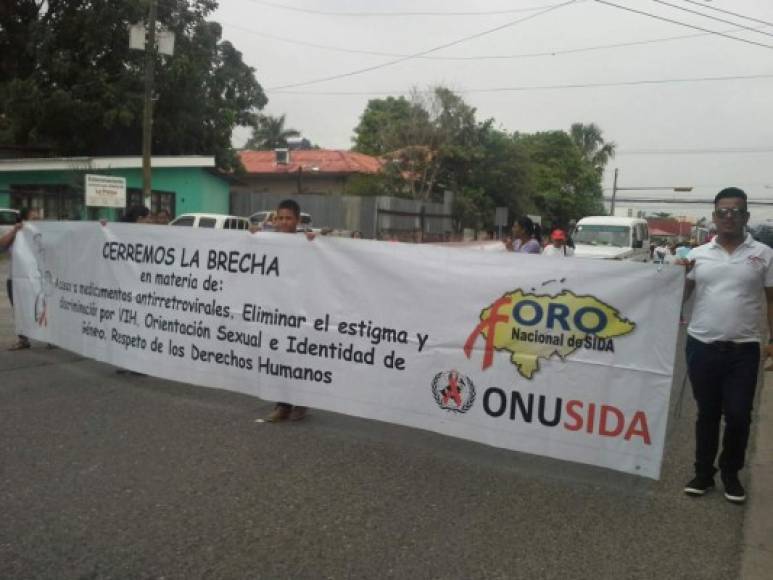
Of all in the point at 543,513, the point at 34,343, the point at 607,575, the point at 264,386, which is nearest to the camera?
the point at 607,575

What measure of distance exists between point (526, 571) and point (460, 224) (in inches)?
1490

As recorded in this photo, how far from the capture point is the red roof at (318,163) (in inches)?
1658

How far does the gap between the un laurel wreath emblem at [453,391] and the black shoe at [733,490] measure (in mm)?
1605

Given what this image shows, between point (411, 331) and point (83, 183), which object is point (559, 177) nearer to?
point (83, 183)

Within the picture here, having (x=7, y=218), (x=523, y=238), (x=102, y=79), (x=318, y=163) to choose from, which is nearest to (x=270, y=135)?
(x=318, y=163)

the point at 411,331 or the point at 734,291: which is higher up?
the point at 734,291

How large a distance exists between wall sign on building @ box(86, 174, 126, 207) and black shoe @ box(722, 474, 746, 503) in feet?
64.8

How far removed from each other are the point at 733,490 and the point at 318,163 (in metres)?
41.0

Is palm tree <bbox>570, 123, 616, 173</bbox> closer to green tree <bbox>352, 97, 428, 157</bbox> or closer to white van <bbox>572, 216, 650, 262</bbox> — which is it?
green tree <bbox>352, 97, 428, 157</bbox>

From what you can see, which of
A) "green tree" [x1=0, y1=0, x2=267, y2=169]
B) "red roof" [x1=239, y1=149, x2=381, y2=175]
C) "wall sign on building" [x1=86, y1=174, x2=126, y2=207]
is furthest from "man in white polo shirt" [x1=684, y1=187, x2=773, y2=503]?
"red roof" [x1=239, y1=149, x2=381, y2=175]

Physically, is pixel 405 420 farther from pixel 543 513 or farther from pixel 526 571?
A: pixel 526 571

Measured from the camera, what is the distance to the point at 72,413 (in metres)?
5.54

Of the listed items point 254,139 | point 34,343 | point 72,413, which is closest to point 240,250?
point 72,413

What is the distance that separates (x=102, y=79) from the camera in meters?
29.6
